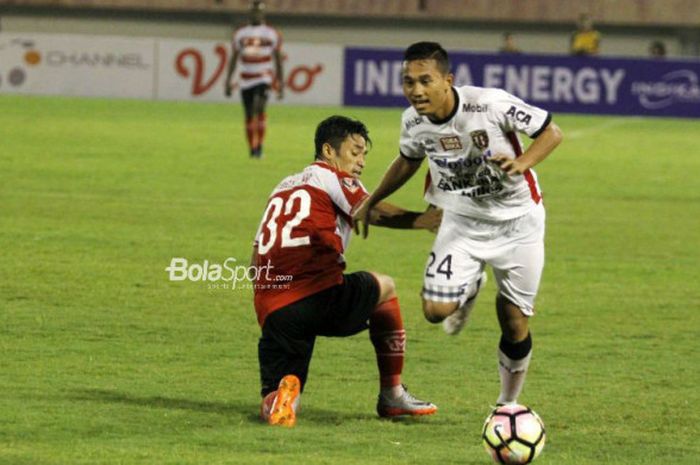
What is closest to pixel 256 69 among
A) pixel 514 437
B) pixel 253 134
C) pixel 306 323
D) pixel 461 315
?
pixel 253 134

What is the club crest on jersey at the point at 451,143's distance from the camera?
7.32 metres

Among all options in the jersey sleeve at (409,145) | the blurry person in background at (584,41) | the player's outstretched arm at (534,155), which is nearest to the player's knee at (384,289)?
the jersey sleeve at (409,145)

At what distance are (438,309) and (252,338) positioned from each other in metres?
2.71

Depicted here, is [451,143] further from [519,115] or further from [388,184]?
[388,184]

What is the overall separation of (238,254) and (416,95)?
20.9ft

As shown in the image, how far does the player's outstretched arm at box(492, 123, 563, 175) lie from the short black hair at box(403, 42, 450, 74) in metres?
0.48

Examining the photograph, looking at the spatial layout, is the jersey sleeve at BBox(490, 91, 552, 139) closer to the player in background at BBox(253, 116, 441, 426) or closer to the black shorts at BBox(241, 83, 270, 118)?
the player in background at BBox(253, 116, 441, 426)

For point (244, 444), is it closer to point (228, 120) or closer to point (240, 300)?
point (240, 300)

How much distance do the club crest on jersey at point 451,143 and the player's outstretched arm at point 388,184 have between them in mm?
286

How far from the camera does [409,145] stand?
7.52 m

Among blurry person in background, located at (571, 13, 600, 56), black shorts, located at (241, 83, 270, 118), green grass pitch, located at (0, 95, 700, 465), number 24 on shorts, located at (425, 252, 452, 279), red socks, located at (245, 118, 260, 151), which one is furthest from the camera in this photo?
blurry person in background, located at (571, 13, 600, 56)

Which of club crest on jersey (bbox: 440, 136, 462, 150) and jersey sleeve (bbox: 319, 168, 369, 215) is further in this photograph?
jersey sleeve (bbox: 319, 168, 369, 215)

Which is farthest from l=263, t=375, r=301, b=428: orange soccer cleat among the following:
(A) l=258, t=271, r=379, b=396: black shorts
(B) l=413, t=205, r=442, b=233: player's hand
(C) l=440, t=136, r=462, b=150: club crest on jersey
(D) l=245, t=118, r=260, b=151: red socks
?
(D) l=245, t=118, r=260, b=151: red socks

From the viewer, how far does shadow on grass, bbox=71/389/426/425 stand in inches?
295
